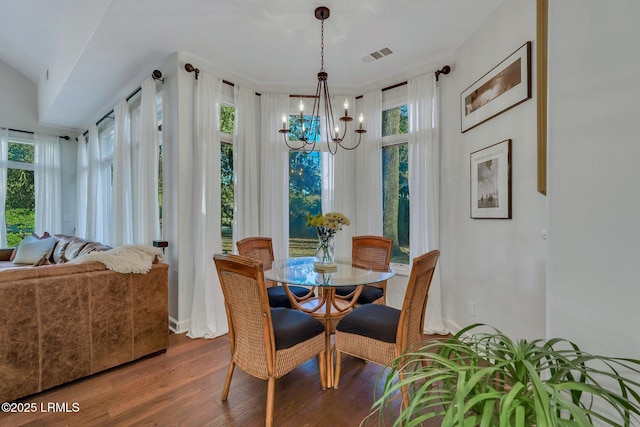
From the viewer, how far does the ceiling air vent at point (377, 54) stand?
3.04 meters

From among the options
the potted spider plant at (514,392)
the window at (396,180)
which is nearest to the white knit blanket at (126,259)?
the potted spider plant at (514,392)

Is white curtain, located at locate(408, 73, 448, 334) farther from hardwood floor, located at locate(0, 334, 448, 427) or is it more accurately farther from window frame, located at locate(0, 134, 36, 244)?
window frame, located at locate(0, 134, 36, 244)

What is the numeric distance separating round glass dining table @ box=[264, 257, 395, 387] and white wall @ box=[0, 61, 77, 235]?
576 centimetres

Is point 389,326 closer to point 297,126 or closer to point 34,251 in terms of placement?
point 297,126

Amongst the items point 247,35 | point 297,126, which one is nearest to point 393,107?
point 297,126

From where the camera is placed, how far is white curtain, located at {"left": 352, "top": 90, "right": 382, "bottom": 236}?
3645 millimetres

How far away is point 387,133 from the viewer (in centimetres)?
367

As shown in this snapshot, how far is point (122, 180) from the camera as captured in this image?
3912 mm

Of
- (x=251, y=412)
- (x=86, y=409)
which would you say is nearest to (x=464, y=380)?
(x=251, y=412)

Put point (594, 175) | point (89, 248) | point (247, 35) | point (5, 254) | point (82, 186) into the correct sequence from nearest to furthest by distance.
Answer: point (594, 175), point (247, 35), point (89, 248), point (5, 254), point (82, 186)

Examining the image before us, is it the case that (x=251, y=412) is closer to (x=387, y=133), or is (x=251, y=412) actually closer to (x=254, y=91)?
(x=387, y=133)

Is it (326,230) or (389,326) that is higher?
(326,230)

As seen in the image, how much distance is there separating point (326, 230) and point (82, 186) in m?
5.74

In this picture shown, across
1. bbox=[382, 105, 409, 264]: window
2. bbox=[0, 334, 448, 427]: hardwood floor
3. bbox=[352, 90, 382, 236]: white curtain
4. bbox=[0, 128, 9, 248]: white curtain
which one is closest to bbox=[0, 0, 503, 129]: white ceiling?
bbox=[352, 90, 382, 236]: white curtain
